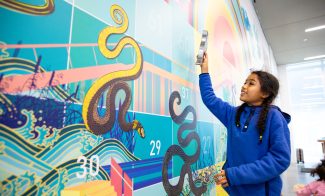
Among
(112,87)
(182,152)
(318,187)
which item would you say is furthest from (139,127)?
(318,187)

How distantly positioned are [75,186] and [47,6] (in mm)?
349

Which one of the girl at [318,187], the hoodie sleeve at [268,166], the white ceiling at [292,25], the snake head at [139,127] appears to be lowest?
the girl at [318,187]

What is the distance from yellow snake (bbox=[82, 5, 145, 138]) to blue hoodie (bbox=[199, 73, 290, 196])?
39 centimetres

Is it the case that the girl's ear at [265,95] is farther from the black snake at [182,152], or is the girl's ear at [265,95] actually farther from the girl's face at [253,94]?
the black snake at [182,152]

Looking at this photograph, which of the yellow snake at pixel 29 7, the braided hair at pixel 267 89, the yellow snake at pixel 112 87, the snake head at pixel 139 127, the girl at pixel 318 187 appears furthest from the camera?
the girl at pixel 318 187

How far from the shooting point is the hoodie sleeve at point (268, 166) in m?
0.69

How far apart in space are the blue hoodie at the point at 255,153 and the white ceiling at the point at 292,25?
2820 mm

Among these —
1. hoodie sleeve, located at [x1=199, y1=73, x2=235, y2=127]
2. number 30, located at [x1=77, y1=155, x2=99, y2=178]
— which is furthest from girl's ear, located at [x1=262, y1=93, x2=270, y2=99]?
number 30, located at [x1=77, y1=155, x2=99, y2=178]

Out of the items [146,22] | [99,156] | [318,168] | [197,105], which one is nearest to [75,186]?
[99,156]

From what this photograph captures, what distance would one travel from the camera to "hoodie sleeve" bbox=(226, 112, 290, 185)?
0.69m

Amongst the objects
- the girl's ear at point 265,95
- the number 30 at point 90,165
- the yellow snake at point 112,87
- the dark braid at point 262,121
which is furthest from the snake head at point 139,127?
the girl's ear at point 265,95

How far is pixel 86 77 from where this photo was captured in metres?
0.46

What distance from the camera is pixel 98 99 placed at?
18.9 inches

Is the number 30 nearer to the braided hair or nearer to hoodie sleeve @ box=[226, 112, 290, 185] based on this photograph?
hoodie sleeve @ box=[226, 112, 290, 185]
